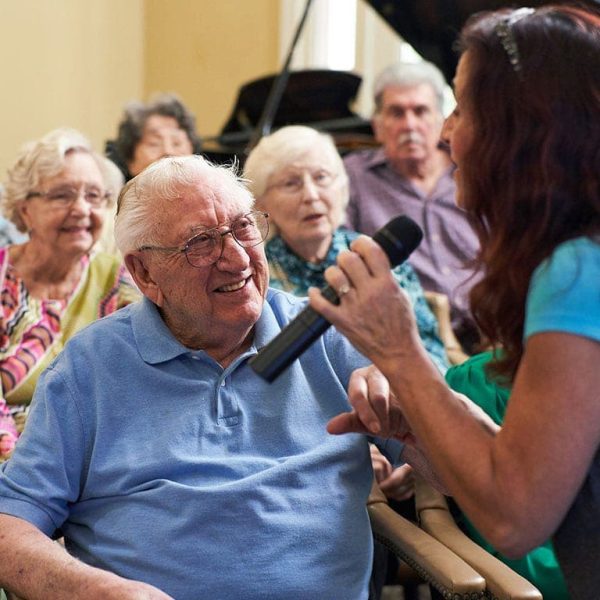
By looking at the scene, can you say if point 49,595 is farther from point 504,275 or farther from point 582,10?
point 582,10

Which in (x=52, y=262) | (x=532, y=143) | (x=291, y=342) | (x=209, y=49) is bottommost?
(x=209, y=49)

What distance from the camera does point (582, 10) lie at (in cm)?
124

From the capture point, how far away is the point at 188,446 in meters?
1.69

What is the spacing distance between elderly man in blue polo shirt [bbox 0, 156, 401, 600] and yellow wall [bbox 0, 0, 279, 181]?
2.70 metres

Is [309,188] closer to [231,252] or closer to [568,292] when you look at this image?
[231,252]

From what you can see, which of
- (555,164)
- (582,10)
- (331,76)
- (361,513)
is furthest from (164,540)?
(331,76)

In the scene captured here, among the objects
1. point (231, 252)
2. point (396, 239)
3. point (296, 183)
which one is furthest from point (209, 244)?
point (296, 183)

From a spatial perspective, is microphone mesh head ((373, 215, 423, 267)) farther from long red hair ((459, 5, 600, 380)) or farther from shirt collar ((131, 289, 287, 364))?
shirt collar ((131, 289, 287, 364))

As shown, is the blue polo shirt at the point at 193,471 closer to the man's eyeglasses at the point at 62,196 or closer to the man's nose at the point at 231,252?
the man's nose at the point at 231,252

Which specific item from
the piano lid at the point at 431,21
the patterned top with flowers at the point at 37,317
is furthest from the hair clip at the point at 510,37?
the piano lid at the point at 431,21

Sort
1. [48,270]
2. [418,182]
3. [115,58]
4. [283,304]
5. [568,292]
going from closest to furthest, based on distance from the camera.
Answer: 1. [568,292]
2. [283,304]
3. [48,270]
4. [418,182]
5. [115,58]

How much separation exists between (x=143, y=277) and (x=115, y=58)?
383cm

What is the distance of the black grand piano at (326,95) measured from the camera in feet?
13.9

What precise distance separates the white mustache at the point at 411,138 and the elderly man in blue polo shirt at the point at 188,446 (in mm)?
2146
